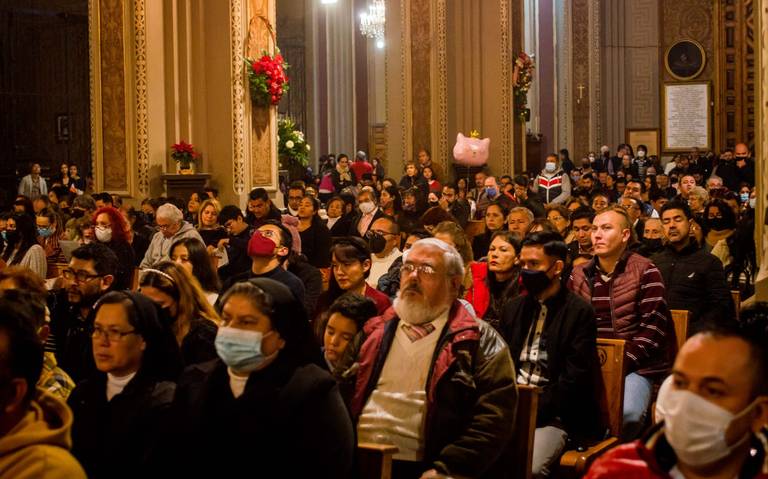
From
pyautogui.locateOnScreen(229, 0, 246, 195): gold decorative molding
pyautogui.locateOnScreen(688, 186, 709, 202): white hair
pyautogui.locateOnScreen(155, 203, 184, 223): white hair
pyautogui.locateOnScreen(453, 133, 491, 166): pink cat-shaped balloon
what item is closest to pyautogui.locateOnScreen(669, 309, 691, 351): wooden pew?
pyautogui.locateOnScreen(155, 203, 184, 223): white hair

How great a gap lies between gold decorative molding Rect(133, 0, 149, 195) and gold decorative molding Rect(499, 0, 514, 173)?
26.6ft

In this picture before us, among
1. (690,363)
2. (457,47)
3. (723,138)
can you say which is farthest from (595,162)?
(690,363)

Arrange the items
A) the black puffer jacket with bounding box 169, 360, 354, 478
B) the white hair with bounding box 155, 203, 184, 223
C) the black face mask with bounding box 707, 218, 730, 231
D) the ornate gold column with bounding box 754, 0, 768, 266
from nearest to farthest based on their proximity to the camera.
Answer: the black puffer jacket with bounding box 169, 360, 354, 478 → the ornate gold column with bounding box 754, 0, 768, 266 → the white hair with bounding box 155, 203, 184, 223 → the black face mask with bounding box 707, 218, 730, 231

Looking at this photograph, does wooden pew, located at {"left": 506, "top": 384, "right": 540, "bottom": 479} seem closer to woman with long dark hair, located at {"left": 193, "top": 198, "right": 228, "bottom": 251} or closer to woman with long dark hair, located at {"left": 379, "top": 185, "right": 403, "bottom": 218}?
woman with long dark hair, located at {"left": 193, "top": 198, "right": 228, "bottom": 251}

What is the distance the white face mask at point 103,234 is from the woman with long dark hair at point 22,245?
51cm

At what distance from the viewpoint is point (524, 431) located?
4.77m

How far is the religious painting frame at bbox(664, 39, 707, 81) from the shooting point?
31734 millimetres

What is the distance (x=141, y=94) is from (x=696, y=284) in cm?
919

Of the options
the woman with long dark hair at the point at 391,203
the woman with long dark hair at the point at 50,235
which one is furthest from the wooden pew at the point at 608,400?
the woman with long dark hair at the point at 391,203

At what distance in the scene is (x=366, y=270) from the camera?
276 inches

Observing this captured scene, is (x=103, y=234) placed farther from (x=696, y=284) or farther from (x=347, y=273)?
(x=696, y=284)

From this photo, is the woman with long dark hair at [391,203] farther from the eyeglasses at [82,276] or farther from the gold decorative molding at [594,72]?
the gold decorative molding at [594,72]

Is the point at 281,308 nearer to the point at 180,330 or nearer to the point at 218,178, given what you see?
the point at 180,330

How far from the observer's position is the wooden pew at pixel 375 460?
420cm
